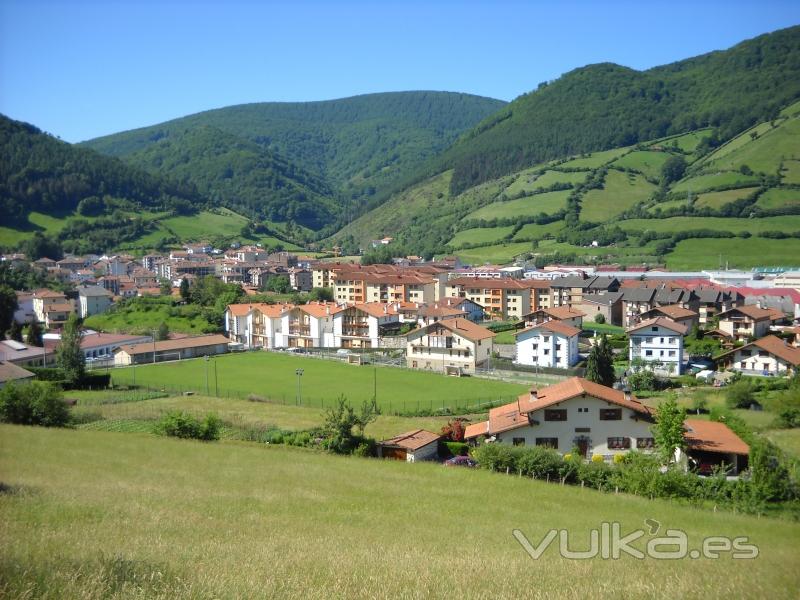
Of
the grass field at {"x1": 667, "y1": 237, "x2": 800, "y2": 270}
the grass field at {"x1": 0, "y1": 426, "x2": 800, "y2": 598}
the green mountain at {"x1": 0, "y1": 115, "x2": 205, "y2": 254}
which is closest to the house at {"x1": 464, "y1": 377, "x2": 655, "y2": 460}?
the grass field at {"x1": 0, "y1": 426, "x2": 800, "y2": 598}

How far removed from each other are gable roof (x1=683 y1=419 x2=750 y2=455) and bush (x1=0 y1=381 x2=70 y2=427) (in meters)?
18.3

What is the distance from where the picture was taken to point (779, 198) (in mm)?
78875

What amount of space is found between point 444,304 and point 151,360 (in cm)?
1979

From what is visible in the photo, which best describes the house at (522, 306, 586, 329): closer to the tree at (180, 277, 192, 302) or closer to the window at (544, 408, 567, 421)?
the window at (544, 408, 567, 421)

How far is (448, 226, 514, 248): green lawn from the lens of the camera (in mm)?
90312

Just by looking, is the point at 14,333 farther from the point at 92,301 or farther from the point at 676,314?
the point at 676,314

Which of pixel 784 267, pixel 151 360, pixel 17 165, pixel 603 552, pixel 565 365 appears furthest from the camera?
pixel 17 165

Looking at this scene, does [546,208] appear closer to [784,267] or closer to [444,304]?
[784,267]

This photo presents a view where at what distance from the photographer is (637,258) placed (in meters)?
71.7

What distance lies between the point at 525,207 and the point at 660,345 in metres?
65.2

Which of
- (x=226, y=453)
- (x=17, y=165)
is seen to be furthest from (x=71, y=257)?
(x=226, y=453)

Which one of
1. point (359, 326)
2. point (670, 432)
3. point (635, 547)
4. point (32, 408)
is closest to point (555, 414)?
point (670, 432)

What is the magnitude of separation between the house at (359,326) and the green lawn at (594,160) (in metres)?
75.2

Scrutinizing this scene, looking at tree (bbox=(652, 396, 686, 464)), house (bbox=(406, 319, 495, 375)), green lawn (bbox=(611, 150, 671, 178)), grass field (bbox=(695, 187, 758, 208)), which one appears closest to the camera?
tree (bbox=(652, 396, 686, 464))
